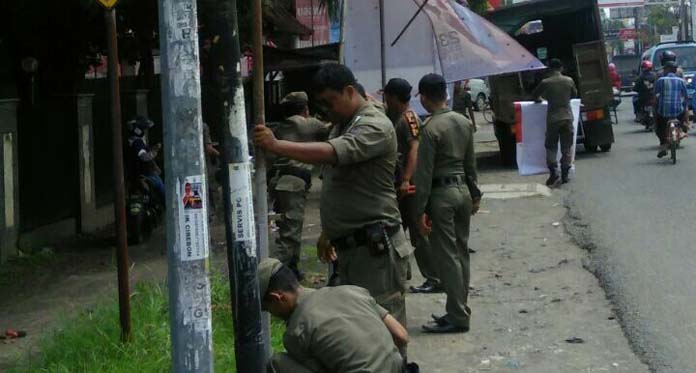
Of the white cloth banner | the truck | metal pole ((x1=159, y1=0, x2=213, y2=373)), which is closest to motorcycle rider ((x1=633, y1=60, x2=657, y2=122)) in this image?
the truck

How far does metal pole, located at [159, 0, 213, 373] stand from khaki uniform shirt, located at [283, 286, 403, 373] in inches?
22.4

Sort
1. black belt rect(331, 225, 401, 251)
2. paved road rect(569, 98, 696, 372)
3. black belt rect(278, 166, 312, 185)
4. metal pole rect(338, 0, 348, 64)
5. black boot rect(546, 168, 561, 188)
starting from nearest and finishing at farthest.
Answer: black belt rect(331, 225, 401, 251) → paved road rect(569, 98, 696, 372) → black belt rect(278, 166, 312, 185) → metal pole rect(338, 0, 348, 64) → black boot rect(546, 168, 561, 188)

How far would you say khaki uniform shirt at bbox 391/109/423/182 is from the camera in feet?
29.3

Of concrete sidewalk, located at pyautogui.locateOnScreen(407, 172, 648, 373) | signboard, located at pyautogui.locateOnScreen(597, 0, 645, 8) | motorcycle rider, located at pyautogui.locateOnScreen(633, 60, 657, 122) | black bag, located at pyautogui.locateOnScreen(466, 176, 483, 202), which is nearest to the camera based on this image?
concrete sidewalk, located at pyautogui.locateOnScreen(407, 172, 648, 373)

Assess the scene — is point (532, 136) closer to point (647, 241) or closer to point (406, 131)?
point (647, 241)

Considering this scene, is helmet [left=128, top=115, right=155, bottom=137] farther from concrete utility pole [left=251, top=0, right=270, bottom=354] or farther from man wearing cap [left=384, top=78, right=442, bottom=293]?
concrete utility pole [left=251, top=0, right=270, bottom=354]

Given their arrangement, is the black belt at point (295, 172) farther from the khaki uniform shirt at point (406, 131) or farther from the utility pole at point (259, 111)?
the utility pole at point (259, 111)

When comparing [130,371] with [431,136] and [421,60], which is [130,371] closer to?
[431,136]

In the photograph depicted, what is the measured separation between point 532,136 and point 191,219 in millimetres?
13296

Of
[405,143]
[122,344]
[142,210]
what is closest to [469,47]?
[142,210]

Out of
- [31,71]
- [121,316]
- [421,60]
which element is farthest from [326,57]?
[121,316]

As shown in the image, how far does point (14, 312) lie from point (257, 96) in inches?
203

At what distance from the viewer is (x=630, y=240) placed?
463 inches

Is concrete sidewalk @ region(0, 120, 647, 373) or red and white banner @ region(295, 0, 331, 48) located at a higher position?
red and white banner @ region(295, 0, 331, 48)
